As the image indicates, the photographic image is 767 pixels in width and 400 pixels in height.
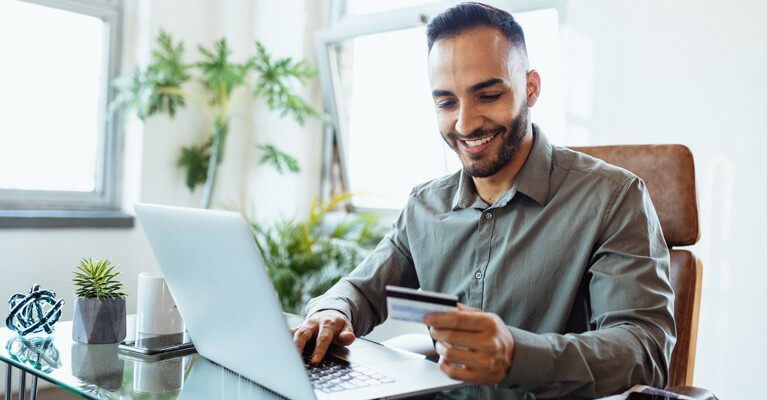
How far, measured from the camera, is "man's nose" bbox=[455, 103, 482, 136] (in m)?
1.36

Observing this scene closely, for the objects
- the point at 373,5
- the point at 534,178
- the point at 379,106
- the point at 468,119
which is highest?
the point at 373,5

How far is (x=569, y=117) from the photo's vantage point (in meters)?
2.64

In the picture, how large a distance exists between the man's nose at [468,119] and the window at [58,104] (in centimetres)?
249

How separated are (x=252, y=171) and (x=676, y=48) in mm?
2398

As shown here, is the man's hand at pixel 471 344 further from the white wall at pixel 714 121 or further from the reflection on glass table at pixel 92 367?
the white wall at pixel 714 121

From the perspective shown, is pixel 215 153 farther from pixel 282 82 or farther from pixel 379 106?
pixel 379 106

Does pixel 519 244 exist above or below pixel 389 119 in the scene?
below

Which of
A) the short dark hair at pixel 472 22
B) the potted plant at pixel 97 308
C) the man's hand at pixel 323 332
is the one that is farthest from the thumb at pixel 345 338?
the short dark hair at pixel 472 22

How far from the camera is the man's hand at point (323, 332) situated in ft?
3.76

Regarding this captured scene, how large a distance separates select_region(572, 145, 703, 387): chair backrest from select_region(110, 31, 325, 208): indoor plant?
2223mm

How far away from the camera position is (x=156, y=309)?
51.9 inches

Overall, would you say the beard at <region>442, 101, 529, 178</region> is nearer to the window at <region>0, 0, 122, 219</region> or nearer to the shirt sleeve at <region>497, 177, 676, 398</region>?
the shirt sleeve at <region>497, 177, 676, 398</region>

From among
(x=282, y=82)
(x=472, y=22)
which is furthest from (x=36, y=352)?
(x=282, y=82)

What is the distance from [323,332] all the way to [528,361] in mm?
393
